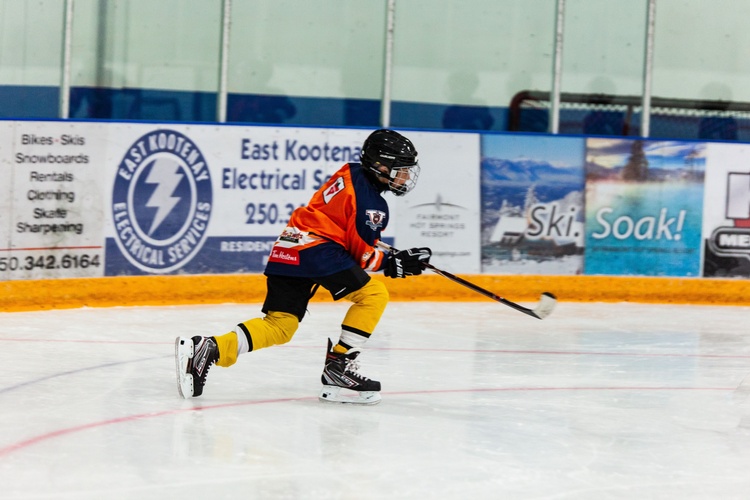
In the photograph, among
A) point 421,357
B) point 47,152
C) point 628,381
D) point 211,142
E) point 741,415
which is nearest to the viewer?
point 741,415

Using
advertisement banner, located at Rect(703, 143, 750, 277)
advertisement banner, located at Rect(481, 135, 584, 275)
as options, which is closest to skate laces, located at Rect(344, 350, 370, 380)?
advertisement banner, located at Rect(481, 135, 584, 275)

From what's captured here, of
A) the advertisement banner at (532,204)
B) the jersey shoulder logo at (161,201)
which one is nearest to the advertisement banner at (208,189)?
the jersey shoulder logo at (161,201)

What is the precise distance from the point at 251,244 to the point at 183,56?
4.63 feet

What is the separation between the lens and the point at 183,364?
447cm

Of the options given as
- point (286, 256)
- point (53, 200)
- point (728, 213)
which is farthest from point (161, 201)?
point (728, 213)

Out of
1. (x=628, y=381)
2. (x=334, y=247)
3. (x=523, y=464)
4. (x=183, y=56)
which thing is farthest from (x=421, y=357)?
(x=183, y=56)

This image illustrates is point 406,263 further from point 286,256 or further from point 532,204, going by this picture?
point 532,204

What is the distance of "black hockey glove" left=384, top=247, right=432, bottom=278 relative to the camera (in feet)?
14.8

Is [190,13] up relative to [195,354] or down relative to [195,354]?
up

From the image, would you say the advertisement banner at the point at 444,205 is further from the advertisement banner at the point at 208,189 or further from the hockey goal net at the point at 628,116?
the hockey goal net at the point at 628,116

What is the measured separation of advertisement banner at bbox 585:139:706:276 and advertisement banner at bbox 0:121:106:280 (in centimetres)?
324

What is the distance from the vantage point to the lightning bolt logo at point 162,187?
702 centimetres

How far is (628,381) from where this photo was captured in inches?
211

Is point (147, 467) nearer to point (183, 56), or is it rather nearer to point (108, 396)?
point (108, 396)
